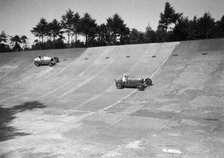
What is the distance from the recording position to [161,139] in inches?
454

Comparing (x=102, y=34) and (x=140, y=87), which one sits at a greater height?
(x=102, y=34)

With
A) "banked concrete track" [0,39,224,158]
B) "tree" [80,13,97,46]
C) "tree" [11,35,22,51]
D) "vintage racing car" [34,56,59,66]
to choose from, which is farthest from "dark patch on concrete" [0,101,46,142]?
"tree" [11,35,22,51]

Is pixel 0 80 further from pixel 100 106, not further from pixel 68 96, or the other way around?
pixel 100 106

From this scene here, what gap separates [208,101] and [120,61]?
Result: 16.6 meters

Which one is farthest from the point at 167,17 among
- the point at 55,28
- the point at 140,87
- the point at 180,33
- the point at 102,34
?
the point at 140,87

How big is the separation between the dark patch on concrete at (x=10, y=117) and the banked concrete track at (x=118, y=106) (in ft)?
0.22

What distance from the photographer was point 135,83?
22219 mm

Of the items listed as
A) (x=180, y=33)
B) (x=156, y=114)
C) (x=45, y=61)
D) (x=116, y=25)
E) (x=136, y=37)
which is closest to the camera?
(x=156, y=114)

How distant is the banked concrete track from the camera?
1098cm

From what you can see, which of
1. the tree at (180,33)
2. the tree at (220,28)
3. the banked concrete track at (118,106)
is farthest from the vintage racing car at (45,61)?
the tree at (220,28)

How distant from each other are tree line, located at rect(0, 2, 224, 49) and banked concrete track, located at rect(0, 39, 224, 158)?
3350 cm

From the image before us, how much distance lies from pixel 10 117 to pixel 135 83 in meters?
11.5

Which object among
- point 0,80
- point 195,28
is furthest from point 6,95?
point 195,28

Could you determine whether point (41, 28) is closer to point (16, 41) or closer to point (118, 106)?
point (16, 41)
